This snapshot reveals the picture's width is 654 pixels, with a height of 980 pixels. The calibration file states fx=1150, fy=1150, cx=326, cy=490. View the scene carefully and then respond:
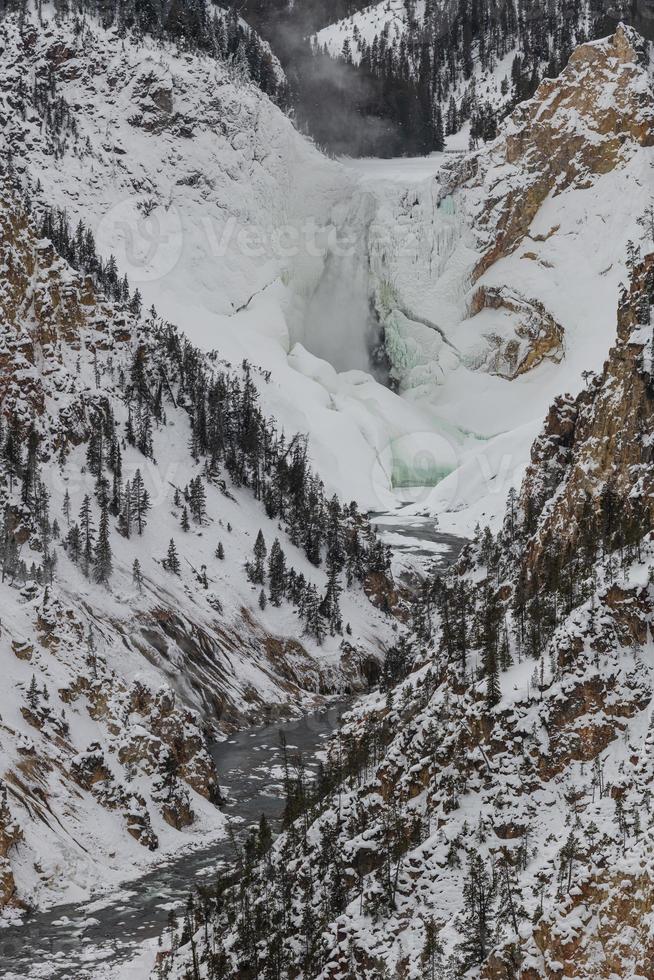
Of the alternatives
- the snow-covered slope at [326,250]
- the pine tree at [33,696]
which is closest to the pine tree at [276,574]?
the snow-covered slope at [326,250]

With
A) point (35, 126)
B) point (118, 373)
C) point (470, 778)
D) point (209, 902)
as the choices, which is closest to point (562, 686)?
point (470, 778)

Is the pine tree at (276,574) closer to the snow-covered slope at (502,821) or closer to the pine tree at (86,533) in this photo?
the pine tree at (86,533)

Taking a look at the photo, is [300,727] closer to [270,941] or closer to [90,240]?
[270,941]

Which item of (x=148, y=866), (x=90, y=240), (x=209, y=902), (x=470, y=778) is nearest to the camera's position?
(x=470, y=778)

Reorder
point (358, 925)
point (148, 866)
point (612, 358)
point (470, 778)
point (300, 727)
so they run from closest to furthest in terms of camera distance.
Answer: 1. point (358, 925)
2. point (470, 778)
3. point (148, 866)
4. point (612, 358)
5. point (300, 727)

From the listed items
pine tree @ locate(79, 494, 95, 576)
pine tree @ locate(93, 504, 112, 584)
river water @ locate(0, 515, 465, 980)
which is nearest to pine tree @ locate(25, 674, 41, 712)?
river water @ locate(0, 515, 465, 980)

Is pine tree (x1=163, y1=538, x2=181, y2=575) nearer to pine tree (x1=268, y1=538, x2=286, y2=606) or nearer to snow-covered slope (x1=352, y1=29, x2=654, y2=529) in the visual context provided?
pine tree (x1=268, y1=538, x2=286, y2=606)

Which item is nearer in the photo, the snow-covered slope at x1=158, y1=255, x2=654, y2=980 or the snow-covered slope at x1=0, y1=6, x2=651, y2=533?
the snow-covered slope at x1=158, y1=255, x2=654, y2=980

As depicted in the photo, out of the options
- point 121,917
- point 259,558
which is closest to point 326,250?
point 259,558
